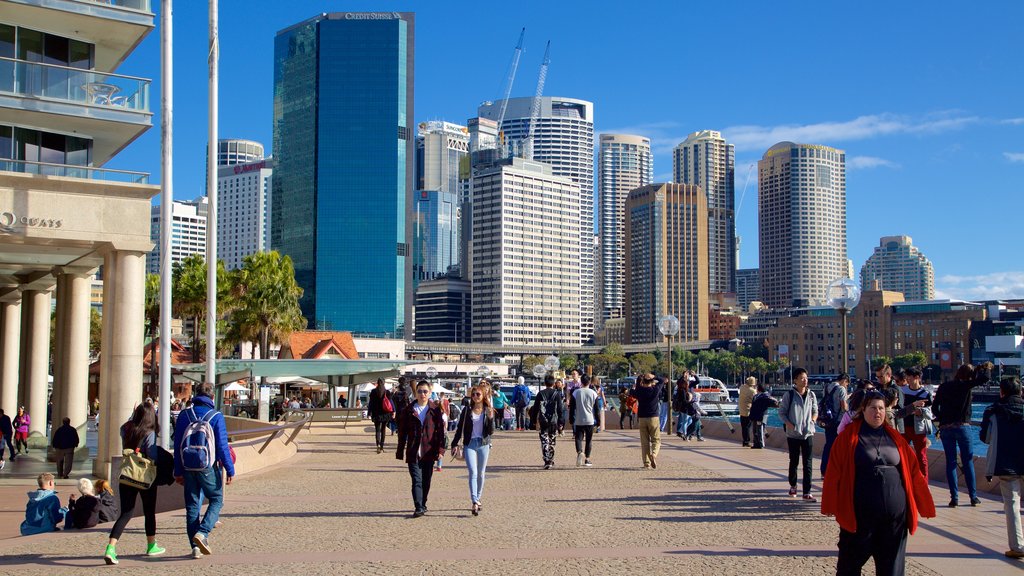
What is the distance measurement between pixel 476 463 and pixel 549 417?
6671 millimetres

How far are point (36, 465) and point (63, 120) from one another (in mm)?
8352

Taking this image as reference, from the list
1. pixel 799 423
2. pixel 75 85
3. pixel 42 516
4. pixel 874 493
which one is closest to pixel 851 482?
pixel 874 493

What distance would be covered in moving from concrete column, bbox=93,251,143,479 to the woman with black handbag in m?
8.82

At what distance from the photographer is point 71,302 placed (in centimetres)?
2441

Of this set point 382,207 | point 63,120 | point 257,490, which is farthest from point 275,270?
point 382,207

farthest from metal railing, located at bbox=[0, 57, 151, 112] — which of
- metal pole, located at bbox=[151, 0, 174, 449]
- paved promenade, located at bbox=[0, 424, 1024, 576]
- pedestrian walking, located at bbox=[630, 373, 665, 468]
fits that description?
pedestrian walking, located at bbox=[630, 373, 665, 468]

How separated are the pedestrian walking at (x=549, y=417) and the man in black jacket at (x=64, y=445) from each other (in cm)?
916

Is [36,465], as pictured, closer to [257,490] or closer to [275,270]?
[257,490]

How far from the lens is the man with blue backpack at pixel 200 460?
977 cm

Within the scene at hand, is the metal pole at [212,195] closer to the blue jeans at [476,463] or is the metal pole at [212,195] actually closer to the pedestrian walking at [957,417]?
the blue jeans at [476,463]

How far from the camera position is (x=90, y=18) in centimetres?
2114

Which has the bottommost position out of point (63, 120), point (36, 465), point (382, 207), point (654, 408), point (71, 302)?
point (36, 465)

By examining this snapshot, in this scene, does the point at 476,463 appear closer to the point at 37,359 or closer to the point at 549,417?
the point at 549,417

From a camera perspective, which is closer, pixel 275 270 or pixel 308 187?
pixel 275 270
